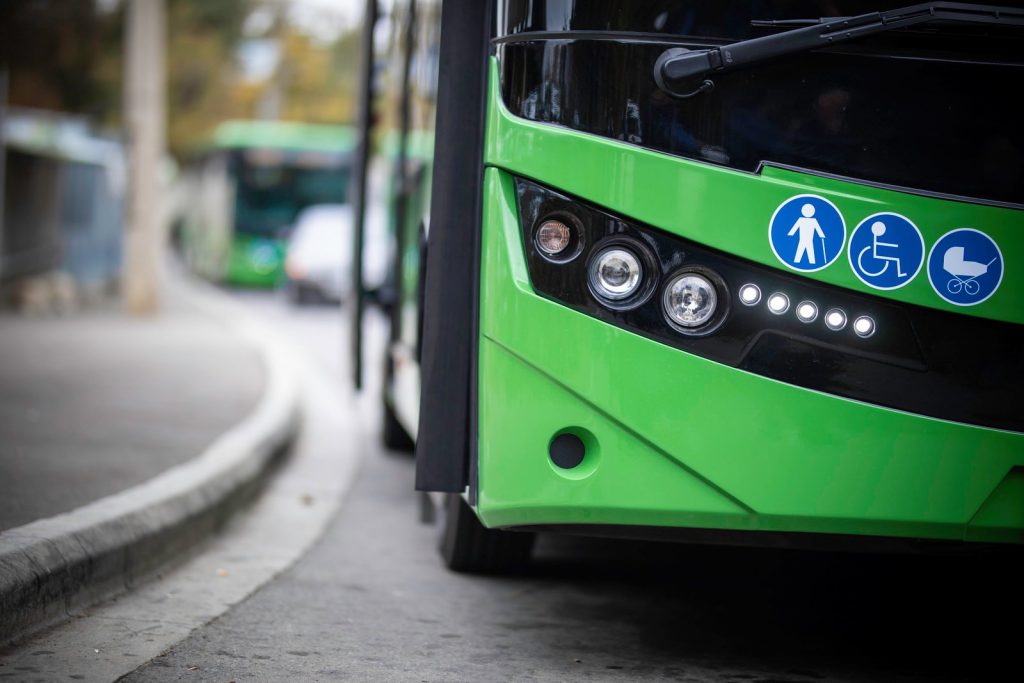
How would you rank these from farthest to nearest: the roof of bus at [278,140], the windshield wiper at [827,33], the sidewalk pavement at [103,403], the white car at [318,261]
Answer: the roof of bus at [278,140]
the white car at [318,261]
the sidewalk pavement at [103,403]
the windshield wiper at [827,33]

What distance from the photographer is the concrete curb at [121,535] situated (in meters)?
4.29

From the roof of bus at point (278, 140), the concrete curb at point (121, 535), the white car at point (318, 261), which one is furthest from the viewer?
the roof of bus at point (278, 140)

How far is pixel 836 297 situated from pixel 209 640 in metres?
2.22

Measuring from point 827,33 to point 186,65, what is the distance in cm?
3235

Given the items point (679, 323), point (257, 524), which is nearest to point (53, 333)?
point (257, 524)

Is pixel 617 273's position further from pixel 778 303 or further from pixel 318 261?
pixel 318 261

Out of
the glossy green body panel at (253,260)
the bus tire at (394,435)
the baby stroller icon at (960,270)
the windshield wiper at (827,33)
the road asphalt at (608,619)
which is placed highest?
the windshield wiper at (827,33)

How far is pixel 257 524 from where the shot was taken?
654cm

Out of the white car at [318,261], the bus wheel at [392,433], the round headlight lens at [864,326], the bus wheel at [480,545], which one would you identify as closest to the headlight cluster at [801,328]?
the round headlight lens at [864,326]

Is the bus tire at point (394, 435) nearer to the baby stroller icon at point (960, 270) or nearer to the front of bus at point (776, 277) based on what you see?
the front of bus at point (776, 277)

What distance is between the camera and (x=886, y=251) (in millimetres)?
3711

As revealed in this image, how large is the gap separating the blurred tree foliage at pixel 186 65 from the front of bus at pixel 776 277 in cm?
1745

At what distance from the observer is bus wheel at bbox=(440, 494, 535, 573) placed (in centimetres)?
520

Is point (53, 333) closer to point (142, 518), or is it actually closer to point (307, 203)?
point (142, 518)
